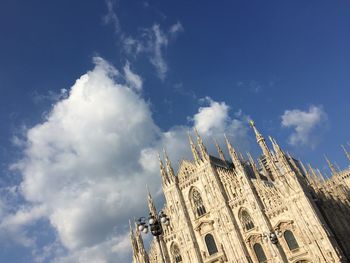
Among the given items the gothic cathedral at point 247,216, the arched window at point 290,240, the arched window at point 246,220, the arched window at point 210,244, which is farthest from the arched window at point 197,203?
the arched window at point 290,240

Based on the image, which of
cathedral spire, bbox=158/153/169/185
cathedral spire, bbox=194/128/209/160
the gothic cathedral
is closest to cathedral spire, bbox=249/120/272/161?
the gothic cathedral

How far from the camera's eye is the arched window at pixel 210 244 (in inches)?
1611

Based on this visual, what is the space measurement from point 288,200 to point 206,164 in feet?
44.1

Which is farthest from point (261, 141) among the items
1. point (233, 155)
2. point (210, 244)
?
point (210, 244)

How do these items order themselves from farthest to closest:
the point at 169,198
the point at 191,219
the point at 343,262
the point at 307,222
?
1. the point at 169,198
2. the point at 191,219
3. the point at 307,222
4. the point at 343,262

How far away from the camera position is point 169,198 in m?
47.4

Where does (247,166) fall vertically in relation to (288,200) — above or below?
above

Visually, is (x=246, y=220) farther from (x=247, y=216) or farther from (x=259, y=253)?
(x=259, y=253)

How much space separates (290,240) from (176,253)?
17.3 metres

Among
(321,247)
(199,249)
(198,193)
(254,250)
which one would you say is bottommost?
(321,247)

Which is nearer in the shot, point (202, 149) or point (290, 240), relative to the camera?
point (290, 240)

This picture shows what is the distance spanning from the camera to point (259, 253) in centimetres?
3672

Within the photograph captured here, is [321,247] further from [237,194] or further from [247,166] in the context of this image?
[247,166]

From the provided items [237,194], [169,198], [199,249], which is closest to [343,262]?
[237,194]
